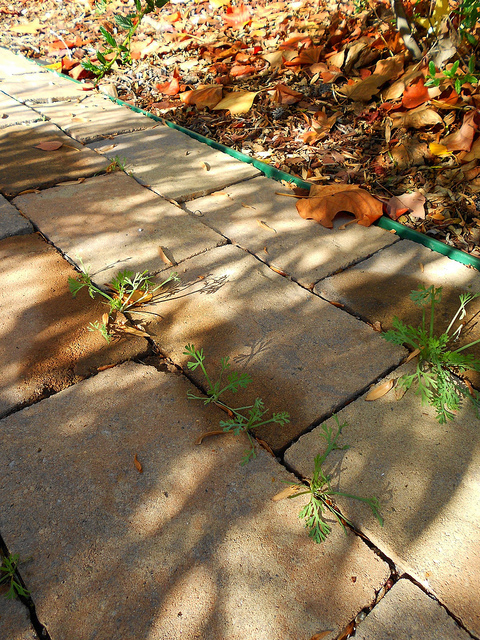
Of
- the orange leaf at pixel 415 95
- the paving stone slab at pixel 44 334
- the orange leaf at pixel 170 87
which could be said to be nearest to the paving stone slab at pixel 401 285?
the paving stone slab at pixel 44 334

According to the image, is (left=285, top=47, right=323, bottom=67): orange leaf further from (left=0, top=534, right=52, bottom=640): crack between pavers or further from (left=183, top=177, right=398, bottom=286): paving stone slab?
(left=0, top=534, right=52, bottom=640): crack between pavers

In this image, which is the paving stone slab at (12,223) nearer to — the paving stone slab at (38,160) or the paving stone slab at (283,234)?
the paving stone slab at (38,160)

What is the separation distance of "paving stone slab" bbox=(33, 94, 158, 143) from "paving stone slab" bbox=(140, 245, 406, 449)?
1801 mm

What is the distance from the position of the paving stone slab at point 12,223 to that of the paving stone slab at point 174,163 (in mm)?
723

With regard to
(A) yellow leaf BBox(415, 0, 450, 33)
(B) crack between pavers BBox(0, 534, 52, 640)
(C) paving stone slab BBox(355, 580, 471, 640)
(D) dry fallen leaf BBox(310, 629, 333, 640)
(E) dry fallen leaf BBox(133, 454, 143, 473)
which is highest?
(A) yellow leaf BBox(415, 0, 450, 33)

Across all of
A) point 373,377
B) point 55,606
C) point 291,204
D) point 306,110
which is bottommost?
point 55,606

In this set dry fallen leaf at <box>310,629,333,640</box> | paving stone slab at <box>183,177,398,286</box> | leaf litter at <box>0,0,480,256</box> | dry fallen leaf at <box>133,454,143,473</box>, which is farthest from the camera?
leaf litter at <box>0,0,480,256</box>

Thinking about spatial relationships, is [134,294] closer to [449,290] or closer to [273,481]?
[273,481]

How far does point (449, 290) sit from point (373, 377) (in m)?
0.63

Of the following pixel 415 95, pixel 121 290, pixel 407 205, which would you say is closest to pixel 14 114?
pixel 121 290

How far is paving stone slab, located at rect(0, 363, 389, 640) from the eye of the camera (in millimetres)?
1039

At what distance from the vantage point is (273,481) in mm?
1287

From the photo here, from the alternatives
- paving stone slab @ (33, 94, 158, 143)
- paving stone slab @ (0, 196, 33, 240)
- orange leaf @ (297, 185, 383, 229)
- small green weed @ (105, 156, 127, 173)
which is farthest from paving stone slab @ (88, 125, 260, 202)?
paving stone slab @ (0, 196, 33, 240)

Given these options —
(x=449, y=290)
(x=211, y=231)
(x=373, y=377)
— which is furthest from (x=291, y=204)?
(x=373, y=377)
